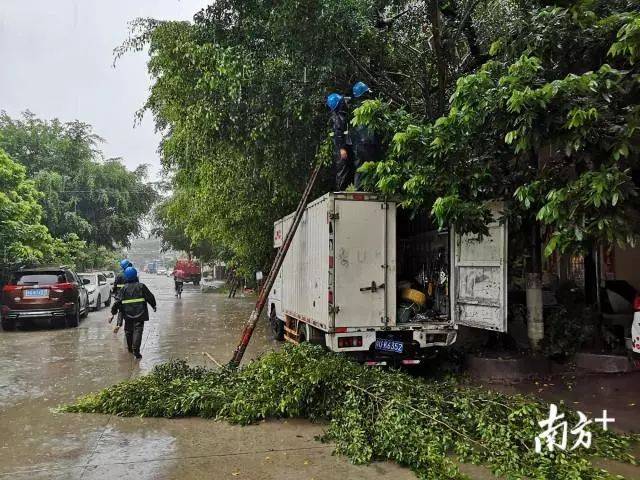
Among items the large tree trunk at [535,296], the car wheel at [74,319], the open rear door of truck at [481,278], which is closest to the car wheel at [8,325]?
the car wheel at [74,319]

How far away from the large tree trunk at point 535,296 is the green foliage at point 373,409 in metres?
2.12

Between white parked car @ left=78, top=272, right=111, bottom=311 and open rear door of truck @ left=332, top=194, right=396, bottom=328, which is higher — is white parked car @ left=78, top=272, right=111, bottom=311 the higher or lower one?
the lower one

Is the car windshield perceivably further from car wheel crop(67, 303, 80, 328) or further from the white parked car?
the white parked car

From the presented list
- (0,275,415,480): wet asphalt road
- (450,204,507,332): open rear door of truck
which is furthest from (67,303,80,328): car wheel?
(450,204,507,332): open rear door of truck

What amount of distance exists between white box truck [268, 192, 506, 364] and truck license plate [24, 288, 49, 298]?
30.0 ft

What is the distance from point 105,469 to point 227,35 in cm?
737

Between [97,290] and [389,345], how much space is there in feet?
51.2

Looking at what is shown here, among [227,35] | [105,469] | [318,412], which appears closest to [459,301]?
[318,412]

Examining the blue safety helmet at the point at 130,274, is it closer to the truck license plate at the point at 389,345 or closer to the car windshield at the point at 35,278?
the truck license plate at the point at 389,345

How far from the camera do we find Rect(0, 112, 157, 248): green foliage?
89.0 feet

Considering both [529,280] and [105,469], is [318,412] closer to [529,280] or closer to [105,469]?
[105,469]

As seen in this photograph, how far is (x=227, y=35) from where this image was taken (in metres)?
9.41

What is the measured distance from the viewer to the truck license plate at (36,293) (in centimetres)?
1345

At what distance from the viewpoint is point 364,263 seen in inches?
273
